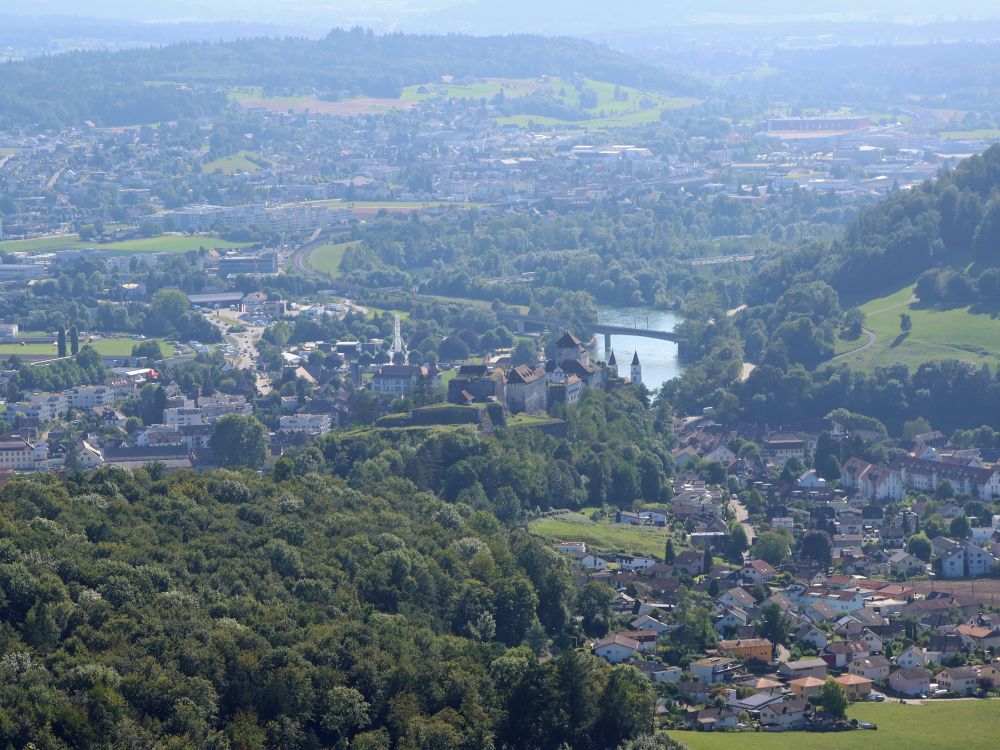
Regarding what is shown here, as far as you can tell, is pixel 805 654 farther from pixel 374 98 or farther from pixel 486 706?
pixel 374 98

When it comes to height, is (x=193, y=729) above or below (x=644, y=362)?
above

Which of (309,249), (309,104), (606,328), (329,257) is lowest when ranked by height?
(309,104)

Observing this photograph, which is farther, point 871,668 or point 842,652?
point 842,652

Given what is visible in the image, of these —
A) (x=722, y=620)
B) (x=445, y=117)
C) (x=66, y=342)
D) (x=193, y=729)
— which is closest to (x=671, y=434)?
(x=722, y=620)

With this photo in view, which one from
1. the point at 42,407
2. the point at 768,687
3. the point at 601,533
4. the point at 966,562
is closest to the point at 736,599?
the point at 768,687

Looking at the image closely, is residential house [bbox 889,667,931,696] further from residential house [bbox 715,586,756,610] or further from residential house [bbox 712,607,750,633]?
residential house [bbox 715,586,756,610]

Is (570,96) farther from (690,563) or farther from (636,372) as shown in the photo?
(690,563)
